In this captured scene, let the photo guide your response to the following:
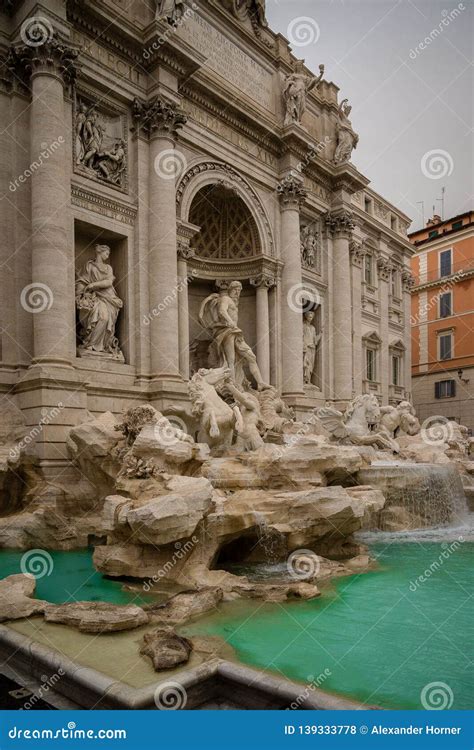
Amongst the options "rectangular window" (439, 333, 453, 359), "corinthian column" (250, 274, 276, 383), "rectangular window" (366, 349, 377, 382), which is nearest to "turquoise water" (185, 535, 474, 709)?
"corinthian column" (250, 274, 276, 383)

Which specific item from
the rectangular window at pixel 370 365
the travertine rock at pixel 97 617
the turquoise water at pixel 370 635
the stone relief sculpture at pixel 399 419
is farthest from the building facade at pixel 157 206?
the turquoise water at pixel 370 635

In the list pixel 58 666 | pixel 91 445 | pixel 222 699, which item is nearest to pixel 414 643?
pixel 222 699

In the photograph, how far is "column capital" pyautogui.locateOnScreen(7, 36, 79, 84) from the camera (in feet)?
36.8

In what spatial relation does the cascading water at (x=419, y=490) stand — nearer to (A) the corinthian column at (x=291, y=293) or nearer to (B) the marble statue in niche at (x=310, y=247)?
(A) the corinthian column at (x=291, y=293)

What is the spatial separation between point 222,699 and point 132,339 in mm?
10472

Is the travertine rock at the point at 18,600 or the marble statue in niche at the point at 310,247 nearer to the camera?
the travertine rock at the point at 18,600

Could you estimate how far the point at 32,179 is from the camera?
11.3 meters

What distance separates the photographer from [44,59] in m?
11.2

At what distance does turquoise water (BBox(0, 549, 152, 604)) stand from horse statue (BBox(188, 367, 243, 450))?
3001mm

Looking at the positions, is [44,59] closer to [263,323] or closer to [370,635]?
[263,323]

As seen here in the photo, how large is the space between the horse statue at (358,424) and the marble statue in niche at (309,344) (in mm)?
4827

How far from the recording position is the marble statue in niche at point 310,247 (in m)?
20.3

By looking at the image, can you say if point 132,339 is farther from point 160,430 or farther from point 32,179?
point 160,430

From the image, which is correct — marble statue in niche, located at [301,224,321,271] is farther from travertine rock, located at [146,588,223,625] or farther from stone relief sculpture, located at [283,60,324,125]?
travertine rock, located at [146,588,223,625]
